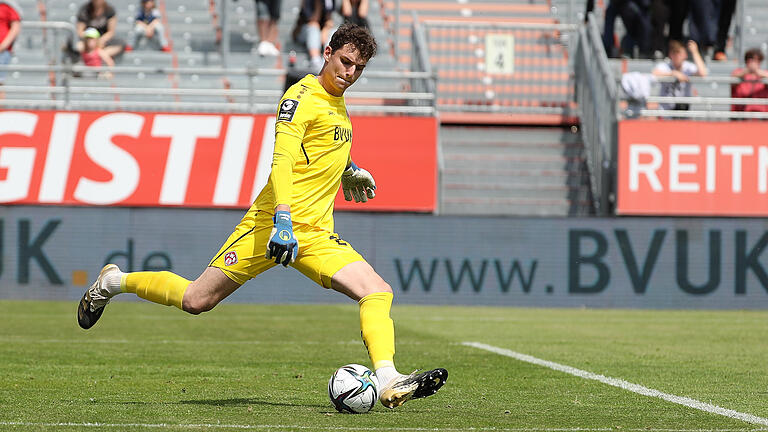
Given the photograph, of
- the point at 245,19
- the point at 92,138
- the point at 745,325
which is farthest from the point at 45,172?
the point at 745,325

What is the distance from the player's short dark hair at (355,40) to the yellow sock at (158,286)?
1649 mm

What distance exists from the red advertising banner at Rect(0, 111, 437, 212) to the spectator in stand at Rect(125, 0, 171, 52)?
12.4 feet

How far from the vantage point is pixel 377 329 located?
7.02 metres

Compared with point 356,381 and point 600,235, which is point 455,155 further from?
point 356,381

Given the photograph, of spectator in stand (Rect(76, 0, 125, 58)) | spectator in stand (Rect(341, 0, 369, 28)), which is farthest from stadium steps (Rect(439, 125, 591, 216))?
spectator in stand (Rect(76, 0, 125, 58))

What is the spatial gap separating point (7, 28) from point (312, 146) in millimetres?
14567

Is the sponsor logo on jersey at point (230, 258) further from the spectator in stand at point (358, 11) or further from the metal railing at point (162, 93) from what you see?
the spectator in stand at point (358, 11)

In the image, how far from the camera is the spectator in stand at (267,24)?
22.5 metres

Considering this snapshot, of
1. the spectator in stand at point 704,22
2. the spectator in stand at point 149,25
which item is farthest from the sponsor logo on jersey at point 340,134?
the spectator in stand at point 704,22

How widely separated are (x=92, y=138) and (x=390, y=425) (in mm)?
13906

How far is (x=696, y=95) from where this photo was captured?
2275 centimetres

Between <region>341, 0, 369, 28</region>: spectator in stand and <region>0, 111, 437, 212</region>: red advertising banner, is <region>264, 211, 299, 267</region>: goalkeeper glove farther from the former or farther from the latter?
<region>341, 0, 369, 28</region>: spectator in stand

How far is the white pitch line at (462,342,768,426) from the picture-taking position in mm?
7094

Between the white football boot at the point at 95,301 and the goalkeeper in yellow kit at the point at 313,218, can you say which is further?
the white football boot at the point at 95,301
